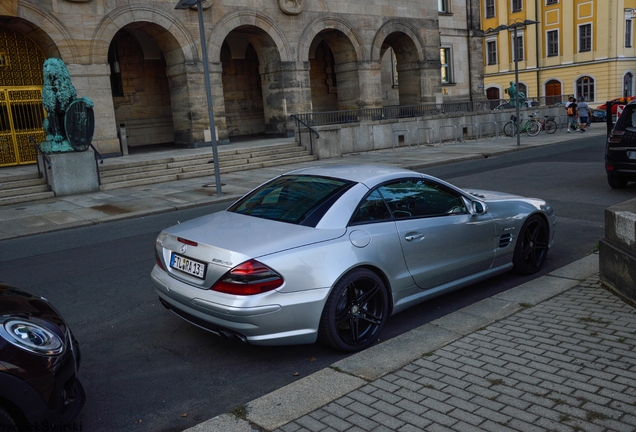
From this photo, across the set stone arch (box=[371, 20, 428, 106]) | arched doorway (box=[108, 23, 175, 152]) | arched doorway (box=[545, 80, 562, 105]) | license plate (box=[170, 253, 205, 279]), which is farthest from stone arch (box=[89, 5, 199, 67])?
Answer: arched doorway (box=[545, 80, 562, 105])

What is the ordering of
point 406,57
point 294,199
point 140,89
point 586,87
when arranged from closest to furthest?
point 294,199 < point 140,89 < point 406,57 < point 586,87

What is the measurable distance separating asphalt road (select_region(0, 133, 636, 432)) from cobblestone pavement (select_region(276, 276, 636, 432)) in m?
0.78

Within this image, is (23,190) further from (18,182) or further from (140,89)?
(140,89)

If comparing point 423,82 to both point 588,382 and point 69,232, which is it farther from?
point 588,382

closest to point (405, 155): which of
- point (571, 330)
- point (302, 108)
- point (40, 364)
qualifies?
point (302, 108)

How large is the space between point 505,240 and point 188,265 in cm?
334

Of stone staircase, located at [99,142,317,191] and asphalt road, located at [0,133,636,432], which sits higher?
stone staircase, located at [99,142,317,191]

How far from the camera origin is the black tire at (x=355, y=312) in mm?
4320

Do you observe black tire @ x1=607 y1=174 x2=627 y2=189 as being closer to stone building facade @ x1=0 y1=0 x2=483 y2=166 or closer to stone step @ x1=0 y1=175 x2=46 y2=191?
stone step @ x1=0 y1=175 x2=46 y2=191

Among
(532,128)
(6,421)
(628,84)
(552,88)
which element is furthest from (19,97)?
(628,84)

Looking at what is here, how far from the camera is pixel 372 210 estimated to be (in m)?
4.95

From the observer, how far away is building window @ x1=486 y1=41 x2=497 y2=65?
202 feet

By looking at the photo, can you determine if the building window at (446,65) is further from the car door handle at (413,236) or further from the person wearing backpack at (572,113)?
the car door handle at (413,236)

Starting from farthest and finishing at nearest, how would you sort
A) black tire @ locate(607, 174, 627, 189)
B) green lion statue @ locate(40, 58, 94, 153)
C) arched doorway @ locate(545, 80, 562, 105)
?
1. arched doorway @ locate(545, 80, 562, 105)
2. green lion statue @ locate(40, 58, 94, 153)
3. black tire @ locate(607, 174, 627, 189)
